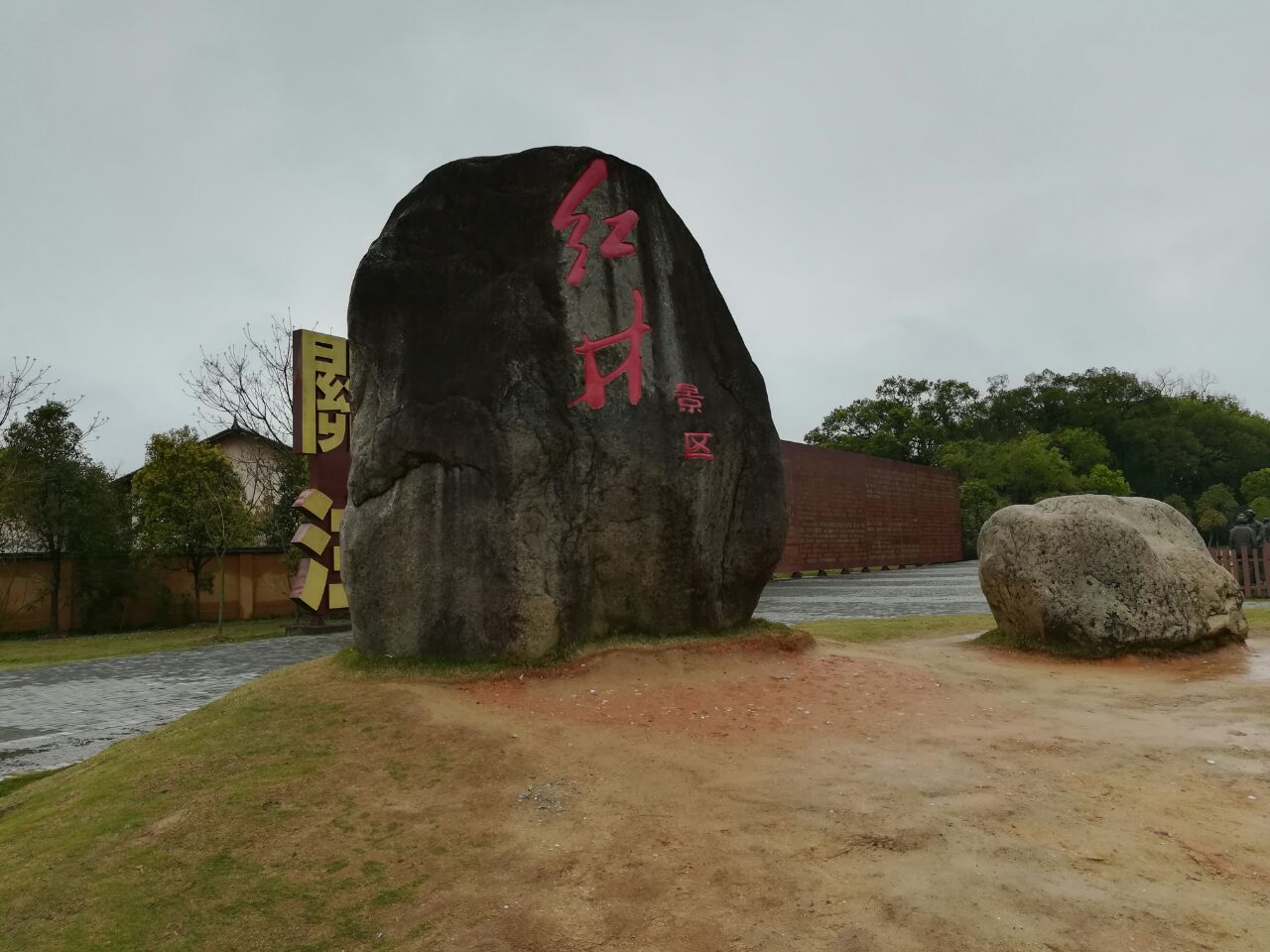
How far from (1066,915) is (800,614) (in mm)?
11411

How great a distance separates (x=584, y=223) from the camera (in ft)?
23.4

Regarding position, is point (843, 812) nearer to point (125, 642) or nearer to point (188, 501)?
point (125, 642)

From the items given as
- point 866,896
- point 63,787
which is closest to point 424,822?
point 866,896

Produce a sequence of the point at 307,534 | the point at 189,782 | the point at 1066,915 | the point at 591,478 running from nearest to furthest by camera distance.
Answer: the point at 1066,915
the point at 189,782
the point at 591,478
the point at 307,534

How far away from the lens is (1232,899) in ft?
9.88

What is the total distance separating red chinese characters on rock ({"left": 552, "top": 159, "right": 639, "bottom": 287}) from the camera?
7.03 meters

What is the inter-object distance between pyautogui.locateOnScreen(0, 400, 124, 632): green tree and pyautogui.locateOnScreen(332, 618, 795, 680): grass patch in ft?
50.8

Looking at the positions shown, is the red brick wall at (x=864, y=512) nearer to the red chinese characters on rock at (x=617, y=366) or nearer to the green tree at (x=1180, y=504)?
the green tree at (x=1180, y=504)

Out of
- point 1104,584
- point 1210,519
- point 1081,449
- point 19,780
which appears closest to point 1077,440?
point 1081,449

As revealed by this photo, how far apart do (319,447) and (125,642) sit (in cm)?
610

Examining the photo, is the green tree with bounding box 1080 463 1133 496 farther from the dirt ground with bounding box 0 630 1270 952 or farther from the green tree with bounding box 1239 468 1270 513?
the dirt ground with bounding box 0 630 1270 952

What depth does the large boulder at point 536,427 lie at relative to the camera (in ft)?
21.1

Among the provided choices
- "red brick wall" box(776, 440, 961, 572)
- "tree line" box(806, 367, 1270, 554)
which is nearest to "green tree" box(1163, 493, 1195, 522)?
"tree line" box(806, 367, 1270, 554)

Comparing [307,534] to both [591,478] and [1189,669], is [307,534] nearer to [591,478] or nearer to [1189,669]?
[591,478]
